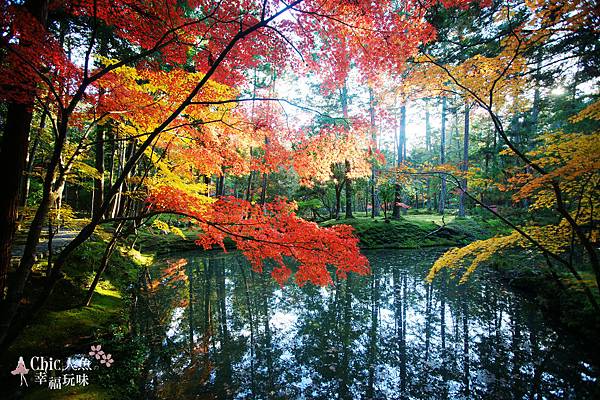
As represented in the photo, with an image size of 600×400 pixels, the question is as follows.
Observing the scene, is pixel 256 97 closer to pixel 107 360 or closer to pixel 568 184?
pixel 107 360

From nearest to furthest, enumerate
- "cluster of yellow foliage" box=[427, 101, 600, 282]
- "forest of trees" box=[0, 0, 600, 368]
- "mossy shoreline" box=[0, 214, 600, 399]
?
"forest of trees" box=[0, 0, 600, 368] → "cluster of yellow foliage" box=[427, 101, 600, 282] → "mossy shoreline" box=[0, 214, 600, 399]

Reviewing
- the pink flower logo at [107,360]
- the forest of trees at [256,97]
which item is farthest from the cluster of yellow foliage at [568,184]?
the pink flower logo at [107,360]

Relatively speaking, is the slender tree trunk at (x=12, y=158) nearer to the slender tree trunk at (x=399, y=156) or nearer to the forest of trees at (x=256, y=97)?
the forest of trees at (x=256, y=97)

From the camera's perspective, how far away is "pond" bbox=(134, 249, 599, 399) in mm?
4445

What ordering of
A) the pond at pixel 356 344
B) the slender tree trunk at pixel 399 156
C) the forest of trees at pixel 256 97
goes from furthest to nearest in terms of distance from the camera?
the slender tree trunk at pixel 399 156, the pond at pixel 356 344, the forest of trees at pixel 256 97

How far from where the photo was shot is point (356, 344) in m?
5.88

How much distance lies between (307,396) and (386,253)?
12.5 metres

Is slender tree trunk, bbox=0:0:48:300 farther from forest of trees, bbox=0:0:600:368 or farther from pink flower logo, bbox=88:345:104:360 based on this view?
pink flower logo, bbox=88:345:104:360

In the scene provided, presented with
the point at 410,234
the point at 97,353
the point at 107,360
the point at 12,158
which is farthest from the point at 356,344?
the point at 410,234

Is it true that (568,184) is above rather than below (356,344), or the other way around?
above

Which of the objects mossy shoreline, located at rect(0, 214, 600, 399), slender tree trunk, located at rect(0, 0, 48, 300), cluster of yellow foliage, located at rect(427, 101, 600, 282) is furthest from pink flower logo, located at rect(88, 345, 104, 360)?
cluster of yellow foliage, located at rect(427, 101, 600, 282)

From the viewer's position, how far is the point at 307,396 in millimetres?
4301

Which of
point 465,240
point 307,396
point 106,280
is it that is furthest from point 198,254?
point 465,240

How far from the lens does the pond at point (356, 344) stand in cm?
445
